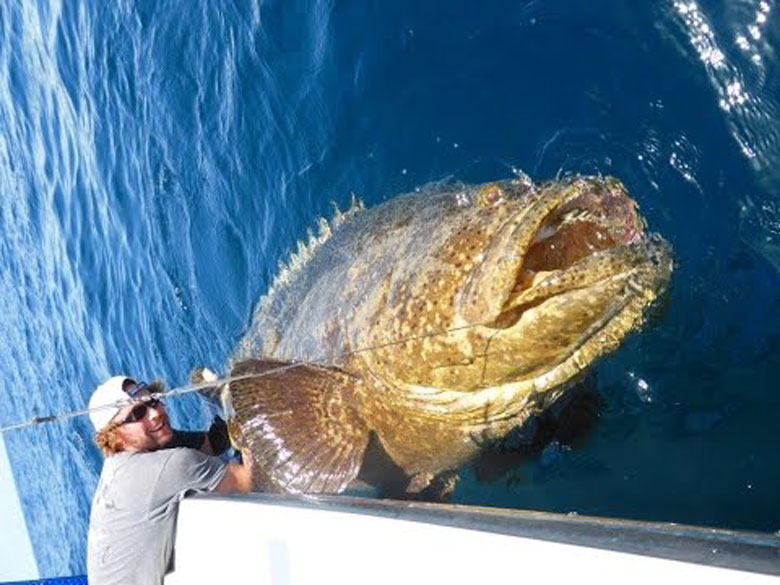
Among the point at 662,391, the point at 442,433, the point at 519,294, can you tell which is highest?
the point at 519,294

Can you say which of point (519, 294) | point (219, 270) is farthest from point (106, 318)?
point (519, 294)

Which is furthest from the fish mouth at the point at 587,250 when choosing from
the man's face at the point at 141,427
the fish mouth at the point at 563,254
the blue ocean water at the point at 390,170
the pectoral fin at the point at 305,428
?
the man's face at the point at 141,427

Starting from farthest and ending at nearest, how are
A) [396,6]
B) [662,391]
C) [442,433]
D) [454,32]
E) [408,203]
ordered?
[396,6] < [454,32] < [408,203] < [662,391] < [442,433]

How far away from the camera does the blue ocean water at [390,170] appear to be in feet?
13.9

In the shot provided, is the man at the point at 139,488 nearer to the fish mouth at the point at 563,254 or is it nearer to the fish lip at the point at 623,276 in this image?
the fish mouth at the point at 563,254

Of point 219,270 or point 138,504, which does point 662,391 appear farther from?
point 219,270

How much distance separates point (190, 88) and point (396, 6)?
11.3 ft

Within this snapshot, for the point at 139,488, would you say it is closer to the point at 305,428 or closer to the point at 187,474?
the point at 187,474

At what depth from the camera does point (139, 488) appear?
4922 mm

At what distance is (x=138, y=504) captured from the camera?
4879mm

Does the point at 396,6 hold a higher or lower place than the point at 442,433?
higher

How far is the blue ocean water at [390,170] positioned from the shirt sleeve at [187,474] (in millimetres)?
1678

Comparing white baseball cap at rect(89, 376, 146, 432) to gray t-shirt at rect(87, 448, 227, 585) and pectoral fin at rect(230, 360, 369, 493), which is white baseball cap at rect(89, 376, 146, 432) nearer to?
gray t-shirt at rect(87, 448, 227, 585)

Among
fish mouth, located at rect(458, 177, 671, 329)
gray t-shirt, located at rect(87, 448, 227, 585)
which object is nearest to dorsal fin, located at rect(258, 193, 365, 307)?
gray t-shirt, located at rect(87, 448, 227, 585)
